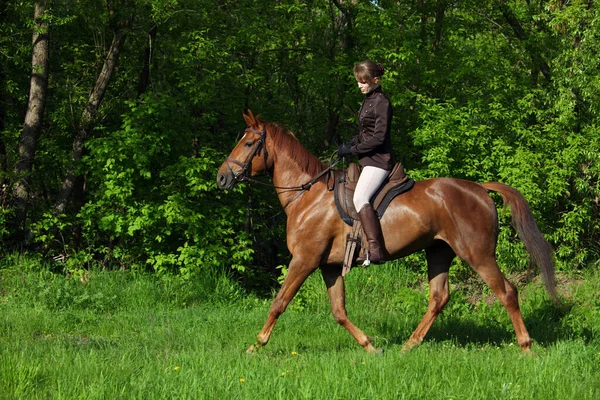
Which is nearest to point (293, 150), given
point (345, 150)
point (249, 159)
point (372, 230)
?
point (249, 159)

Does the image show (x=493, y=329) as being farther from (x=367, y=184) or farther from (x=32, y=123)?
(x=32, y=123)

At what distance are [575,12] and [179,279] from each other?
8.06 meters

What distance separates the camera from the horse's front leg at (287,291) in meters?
7.32

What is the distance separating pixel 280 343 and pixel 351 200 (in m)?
1.81

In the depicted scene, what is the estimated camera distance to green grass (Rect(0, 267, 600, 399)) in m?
5.50

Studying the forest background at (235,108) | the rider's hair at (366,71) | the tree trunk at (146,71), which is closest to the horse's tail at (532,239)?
the rider's hair at (366,71)

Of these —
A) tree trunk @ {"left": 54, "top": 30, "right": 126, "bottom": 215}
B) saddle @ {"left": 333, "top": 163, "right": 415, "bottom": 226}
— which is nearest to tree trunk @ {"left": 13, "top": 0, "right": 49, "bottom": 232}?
tree trunk @ {"left": 54, "top": 30, "right": 126, "bottom": 215}

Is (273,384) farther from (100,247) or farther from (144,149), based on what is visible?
(100,247)

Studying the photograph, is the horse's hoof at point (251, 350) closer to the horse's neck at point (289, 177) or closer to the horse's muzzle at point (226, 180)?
the horse's neck at point (289, 177)

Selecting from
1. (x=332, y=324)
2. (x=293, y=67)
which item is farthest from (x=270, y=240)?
(x=332, y=324)

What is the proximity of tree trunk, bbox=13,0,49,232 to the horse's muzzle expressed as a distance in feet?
22.6

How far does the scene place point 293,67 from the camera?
1642cm

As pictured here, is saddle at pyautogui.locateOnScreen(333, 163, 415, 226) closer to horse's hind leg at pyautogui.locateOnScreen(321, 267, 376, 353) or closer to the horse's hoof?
horse's hind leg at pyautogui.locateOnScreen(321, 267, 376, 353)

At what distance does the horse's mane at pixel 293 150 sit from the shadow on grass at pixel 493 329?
228 cm
